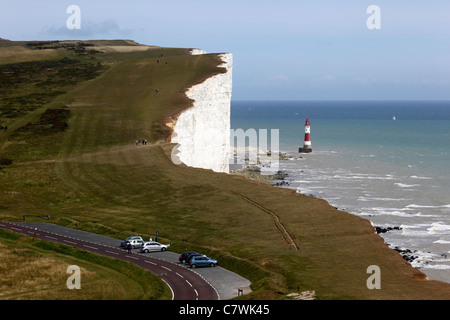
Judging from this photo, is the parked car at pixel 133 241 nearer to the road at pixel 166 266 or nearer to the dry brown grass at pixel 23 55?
the road at pixel 166 266

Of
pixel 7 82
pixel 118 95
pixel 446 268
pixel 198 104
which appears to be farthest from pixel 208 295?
pixel 7 82

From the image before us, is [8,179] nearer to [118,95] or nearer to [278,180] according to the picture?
[118,95]

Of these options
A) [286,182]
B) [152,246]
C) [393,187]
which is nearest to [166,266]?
[152,246]

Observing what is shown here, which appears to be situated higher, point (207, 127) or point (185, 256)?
point (207, 127)

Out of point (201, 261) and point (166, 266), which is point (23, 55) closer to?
point (166, 266)

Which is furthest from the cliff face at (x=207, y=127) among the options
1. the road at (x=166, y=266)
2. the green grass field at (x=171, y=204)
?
the road at (x=166, y=266)
